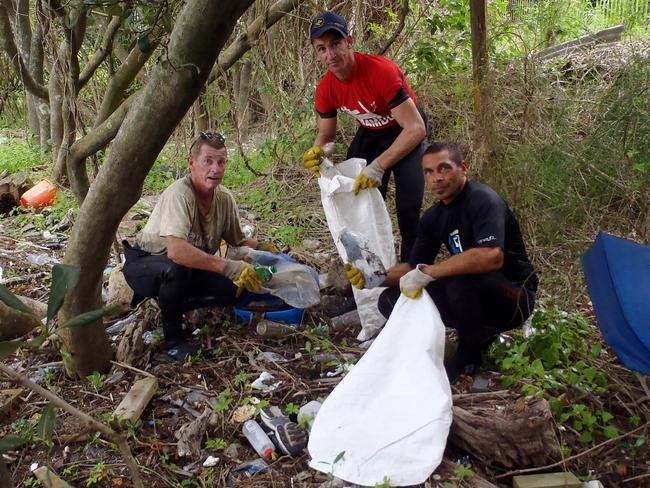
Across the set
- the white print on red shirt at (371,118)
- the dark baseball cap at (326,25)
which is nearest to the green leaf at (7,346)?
the dark baseball cap at (326,25)

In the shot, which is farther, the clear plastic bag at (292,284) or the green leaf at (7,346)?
the clear plastic bag at (292,284)

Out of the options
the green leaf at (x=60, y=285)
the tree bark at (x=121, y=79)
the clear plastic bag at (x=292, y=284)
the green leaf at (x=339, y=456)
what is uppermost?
the tree bark at (x=121, y=79)

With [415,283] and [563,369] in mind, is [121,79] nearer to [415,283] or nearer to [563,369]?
[415,283]

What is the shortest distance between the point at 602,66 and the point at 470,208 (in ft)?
7.97

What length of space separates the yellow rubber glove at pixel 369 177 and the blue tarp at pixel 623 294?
108 centimetres

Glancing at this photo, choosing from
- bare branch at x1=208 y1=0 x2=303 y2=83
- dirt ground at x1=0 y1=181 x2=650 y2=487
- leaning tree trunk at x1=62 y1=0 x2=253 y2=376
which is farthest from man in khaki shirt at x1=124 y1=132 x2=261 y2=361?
bare branch at x1=208 y1=0 x2=303 y2=83

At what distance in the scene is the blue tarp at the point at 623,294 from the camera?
1992 mm

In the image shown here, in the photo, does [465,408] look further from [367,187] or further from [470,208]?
[367,187]

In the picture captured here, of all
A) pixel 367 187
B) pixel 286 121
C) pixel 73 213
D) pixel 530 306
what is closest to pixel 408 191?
pixel 367 187

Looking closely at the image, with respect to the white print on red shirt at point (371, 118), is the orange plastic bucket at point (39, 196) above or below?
below

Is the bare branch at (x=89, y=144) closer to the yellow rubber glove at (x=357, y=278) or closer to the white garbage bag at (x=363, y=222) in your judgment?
the white garbage bag at (x=363, y=222)

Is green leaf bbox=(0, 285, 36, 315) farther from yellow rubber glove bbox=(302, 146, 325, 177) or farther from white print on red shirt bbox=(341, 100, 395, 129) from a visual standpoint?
white print on red shirt bbox=(341, 100, 395, 129)

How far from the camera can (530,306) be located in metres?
2.57

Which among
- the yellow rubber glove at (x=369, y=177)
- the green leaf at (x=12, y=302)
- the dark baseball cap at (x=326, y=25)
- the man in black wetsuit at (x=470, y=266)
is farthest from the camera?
the yellow rubber glove at (x=369, y=177)
